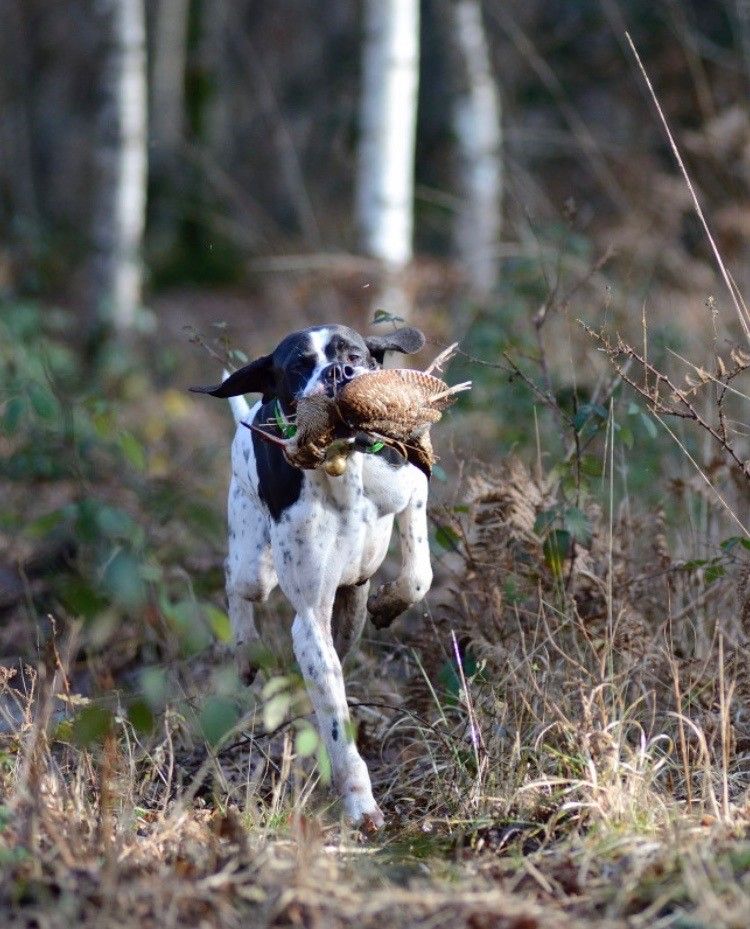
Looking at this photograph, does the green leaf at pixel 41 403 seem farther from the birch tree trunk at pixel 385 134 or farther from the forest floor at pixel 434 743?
the birch tree trunk at pixel 385 134

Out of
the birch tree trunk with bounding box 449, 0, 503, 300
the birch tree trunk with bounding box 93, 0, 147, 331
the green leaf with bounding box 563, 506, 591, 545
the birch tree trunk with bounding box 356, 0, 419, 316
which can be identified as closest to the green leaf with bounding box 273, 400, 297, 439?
the green leaf with bounding box 563, 506, 591, 545

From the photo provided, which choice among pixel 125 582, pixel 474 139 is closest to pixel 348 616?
pixel 125 582

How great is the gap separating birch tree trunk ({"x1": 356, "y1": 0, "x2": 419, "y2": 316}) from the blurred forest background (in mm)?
22

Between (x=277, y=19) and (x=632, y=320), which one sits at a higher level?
(x=277, y=19)

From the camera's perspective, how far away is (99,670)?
17.7 feet

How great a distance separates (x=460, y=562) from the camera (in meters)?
6.10

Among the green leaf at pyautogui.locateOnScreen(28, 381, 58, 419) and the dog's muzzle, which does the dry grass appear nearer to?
the dog's muzzle

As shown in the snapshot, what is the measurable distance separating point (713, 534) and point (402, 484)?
1417 millimetres

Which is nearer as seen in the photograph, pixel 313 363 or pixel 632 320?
pixel 313 363

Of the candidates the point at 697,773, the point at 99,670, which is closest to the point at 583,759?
the point at 697,773

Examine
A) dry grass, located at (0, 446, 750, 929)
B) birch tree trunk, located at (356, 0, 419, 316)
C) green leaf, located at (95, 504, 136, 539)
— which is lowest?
dry grass, located at (0, 446, 750, 929)

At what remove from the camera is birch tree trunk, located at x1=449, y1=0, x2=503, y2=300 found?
1069 centimetres

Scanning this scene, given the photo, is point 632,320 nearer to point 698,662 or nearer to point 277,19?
point 698,662

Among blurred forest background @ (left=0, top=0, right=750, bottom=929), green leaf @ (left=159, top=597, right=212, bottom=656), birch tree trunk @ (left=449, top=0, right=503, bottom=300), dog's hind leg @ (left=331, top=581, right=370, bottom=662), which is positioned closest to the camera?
green leaf @ (left=159, top=597, right=212, bottom=656)
